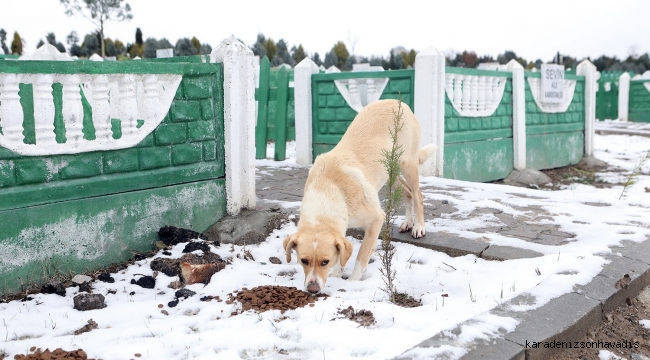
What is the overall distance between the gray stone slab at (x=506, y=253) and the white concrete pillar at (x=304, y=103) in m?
5.77

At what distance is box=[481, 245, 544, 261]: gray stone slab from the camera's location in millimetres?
4320

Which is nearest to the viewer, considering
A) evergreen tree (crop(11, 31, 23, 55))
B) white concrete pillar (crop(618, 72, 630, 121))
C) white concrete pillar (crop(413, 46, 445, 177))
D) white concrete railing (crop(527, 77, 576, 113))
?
white concrete pillar (crop(413, 46, 445, 177))

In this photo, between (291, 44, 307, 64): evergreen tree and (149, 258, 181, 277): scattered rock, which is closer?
(149, 258, 181, 277): scattered rock

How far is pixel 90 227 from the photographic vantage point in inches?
171

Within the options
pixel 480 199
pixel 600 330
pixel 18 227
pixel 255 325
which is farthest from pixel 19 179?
pixel 480 199

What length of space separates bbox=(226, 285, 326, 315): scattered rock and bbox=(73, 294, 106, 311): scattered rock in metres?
0.88

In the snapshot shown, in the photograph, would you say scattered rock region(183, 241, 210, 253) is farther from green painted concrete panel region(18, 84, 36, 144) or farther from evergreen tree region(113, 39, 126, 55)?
evergreen tree region(113, 39, 126, 55)

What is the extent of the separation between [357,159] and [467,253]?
1202mm

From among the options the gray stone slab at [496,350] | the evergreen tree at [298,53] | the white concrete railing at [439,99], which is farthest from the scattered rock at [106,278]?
the evergreen tree at [298,53]

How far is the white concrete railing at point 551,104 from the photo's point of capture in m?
11.2

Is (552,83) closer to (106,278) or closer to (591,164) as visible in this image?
(591,164)

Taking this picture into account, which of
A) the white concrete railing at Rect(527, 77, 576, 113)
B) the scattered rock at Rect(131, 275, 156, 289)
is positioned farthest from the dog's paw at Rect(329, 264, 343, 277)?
the white concrete railing at Rect(527, 77, 576, 113)

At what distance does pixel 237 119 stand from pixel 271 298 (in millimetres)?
2427

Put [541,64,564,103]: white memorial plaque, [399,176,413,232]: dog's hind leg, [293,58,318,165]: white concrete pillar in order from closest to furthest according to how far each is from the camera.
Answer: [399,176,413,232]: dog's hind leg, [293,58,318,165]: white concrete pillar, [541,64,564,103]: white memorial plaque
